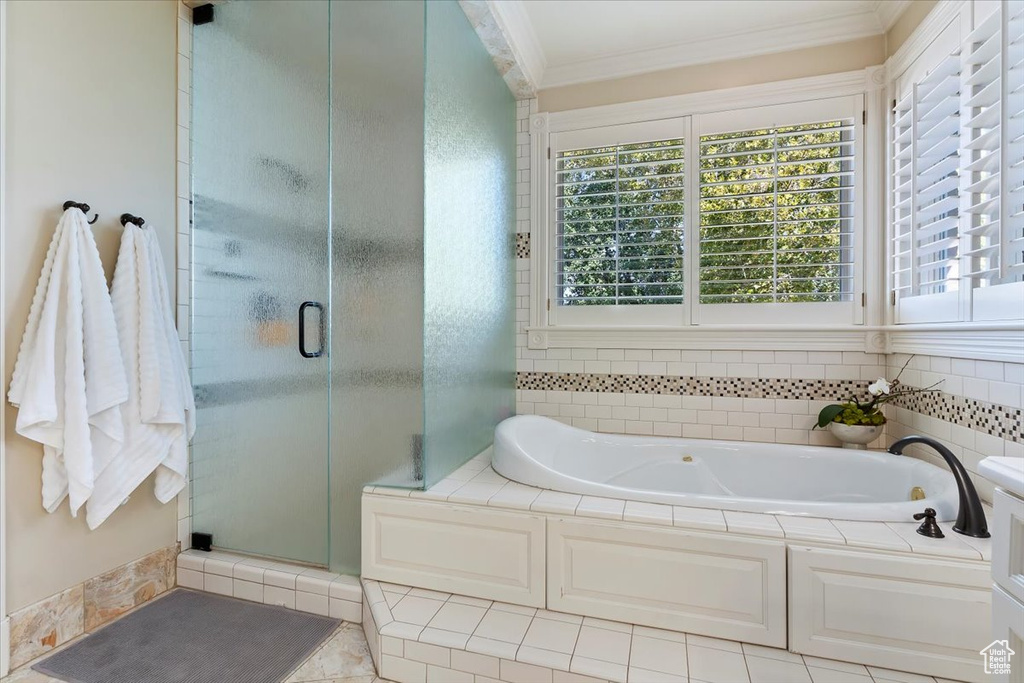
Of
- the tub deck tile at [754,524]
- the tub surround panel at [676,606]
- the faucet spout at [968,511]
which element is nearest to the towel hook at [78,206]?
the tub surround panel at [676,606]

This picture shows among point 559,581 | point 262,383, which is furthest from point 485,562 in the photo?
point 262,383

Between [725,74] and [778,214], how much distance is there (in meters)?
0.80

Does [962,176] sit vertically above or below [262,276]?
above

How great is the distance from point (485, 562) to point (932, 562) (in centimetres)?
131

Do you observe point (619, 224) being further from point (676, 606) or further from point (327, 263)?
point (676, 606)

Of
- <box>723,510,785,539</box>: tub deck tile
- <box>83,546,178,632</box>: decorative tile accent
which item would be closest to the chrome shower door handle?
<box>83,546,178,632</box>: decorative tile accent

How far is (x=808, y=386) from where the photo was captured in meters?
2.52

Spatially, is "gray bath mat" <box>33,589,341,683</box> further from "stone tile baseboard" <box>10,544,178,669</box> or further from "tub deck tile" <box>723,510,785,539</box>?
"tub deck tile" <box>723,510,785,539</box>

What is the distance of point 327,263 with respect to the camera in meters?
1.96

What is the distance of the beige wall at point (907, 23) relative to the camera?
2.07 metres

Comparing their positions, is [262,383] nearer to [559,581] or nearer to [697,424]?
[559,581]

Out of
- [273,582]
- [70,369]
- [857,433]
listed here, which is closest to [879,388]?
[857,433]

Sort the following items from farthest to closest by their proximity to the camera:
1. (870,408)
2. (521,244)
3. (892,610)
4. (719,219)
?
1. (521,244)
2. (719,219)
3. (870,408)
4. (892,610)

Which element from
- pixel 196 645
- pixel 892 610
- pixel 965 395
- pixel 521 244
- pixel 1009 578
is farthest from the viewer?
pixel 521 244
